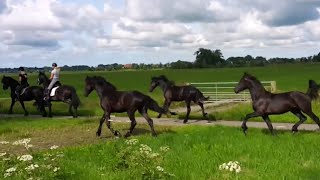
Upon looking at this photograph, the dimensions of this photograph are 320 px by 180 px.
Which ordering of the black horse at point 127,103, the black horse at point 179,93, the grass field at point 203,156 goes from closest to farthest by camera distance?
1. the grass field at point 203,156
2. the black horse at point 127,103
3. the black horse at point 179,93

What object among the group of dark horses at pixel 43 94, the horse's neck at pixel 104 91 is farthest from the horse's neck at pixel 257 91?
the group of dark horses at pixel 43 94

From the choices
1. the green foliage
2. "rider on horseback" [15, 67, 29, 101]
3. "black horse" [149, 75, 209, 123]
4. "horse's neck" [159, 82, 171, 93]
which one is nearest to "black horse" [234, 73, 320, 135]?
the green foliage

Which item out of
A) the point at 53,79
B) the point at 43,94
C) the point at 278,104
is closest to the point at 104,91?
the point at 278,104

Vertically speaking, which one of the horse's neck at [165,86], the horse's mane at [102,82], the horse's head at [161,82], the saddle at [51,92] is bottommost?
the saddle at [51,92]

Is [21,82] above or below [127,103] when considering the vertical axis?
above

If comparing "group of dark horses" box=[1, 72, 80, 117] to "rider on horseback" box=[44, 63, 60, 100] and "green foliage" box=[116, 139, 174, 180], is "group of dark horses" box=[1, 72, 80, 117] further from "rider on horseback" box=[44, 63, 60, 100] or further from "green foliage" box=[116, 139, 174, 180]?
"green foliage" box=[116, 139, 174, 180]

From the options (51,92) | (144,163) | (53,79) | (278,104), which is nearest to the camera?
(144,163)

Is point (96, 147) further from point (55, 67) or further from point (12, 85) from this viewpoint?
point (12, 85)

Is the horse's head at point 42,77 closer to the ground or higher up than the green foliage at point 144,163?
higher up

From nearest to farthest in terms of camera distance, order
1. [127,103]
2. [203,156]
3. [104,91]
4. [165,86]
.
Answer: [203,156]
[127,103]
[104,91]
[165,86]

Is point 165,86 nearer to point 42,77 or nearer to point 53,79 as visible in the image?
point 53,79

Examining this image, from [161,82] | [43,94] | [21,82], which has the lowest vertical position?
[43,94]

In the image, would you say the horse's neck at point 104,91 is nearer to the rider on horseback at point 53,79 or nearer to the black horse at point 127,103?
the black horse at point 127,103

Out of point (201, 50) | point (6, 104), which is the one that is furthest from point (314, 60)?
point (6, 104)
